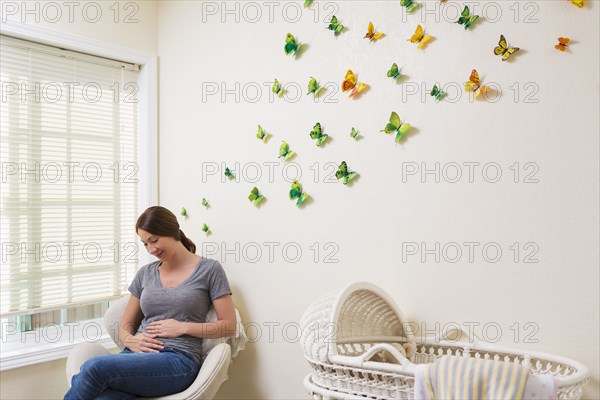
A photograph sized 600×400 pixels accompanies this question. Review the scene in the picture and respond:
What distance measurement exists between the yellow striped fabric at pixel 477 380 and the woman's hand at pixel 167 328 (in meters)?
1.29

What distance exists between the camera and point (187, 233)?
312cm

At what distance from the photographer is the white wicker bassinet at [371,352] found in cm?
166

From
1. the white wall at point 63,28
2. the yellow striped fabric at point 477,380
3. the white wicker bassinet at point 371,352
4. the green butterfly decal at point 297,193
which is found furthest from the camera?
the white wall at point 63,28

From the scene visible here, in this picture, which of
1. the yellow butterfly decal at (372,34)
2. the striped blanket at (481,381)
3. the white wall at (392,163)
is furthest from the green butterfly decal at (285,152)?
the striped blanket at (481,381)

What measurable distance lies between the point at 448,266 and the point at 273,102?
118 centimetres

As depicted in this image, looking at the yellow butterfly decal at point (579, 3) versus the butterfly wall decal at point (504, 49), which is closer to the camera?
the yellow butterfly decal at point (579, 3)

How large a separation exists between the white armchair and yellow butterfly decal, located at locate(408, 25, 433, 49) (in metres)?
1.49

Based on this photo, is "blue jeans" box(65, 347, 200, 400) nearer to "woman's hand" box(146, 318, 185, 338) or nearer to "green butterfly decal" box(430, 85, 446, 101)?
"woman's hand" box(146, 318, 185, 338)

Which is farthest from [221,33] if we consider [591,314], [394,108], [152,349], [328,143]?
[591,314]

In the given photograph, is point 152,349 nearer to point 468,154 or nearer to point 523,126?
point 468,154

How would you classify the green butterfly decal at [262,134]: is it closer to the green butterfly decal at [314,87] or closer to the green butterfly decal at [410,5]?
the green butterfly decal at [314,87]

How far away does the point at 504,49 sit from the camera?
1951 mm

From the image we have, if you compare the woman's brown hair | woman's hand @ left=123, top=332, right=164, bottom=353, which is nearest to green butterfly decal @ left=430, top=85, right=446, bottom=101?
the woman's brown hair

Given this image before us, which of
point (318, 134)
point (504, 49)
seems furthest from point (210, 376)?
point (504, 49)
